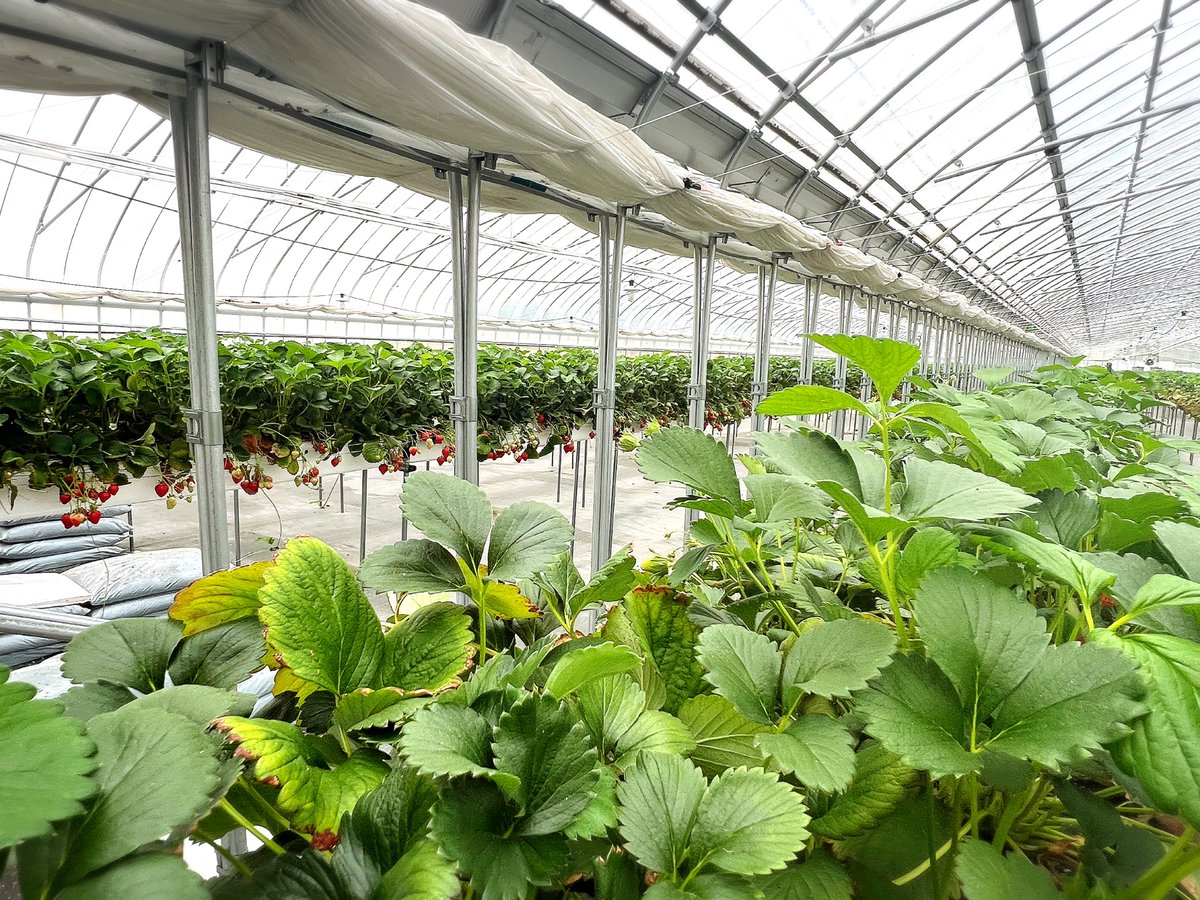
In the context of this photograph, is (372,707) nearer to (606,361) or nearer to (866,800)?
(866,800)

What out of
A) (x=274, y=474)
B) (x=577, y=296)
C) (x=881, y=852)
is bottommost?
(x=274, y=474)

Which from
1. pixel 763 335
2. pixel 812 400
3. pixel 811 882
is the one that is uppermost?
pixel 763 335

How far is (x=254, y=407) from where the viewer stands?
2262 millimetres

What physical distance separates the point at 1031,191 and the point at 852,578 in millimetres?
10707

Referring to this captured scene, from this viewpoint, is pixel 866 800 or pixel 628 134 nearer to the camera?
pixel 866 800

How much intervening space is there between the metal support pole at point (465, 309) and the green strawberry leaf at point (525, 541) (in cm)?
194

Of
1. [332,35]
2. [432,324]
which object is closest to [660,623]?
[332,35]

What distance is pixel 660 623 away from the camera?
491mm

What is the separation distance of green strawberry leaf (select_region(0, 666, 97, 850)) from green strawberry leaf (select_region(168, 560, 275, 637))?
16 centimetres

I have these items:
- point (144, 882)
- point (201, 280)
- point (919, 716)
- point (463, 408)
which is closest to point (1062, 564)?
point (919, 716)

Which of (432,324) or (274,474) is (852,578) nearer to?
(274,474)

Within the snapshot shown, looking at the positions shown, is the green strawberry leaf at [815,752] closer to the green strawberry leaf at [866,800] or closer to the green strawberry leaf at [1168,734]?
the green strawberry leaf at [866,800]

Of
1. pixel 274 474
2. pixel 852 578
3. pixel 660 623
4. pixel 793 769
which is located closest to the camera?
pixel 793 769

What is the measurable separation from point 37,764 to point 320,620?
155 mm
